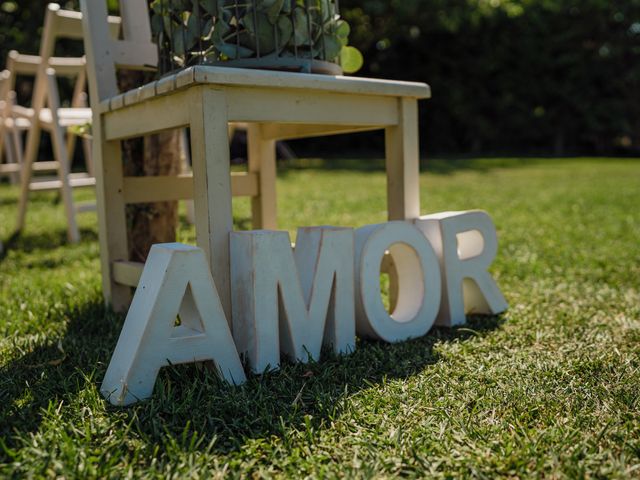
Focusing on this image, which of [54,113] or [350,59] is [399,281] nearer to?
[350,59]

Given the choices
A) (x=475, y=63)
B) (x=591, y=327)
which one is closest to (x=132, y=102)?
(x=591, y=327)

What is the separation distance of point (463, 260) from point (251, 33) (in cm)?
86

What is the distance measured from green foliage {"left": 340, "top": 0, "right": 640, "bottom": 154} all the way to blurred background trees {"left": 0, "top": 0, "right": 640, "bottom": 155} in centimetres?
2

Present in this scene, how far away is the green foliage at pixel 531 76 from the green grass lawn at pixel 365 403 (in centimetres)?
1208

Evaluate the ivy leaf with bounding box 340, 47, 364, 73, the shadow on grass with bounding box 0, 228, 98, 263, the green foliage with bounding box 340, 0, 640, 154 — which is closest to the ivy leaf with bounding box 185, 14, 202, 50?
the ivy leaf with bounding box 340, 47, 364, 73

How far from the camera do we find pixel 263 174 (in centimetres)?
231

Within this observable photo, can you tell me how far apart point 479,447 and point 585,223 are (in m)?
2.99

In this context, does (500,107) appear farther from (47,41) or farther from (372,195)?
(47,41)

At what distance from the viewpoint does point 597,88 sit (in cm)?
1516

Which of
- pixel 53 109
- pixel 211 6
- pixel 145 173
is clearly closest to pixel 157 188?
pixel 145 173

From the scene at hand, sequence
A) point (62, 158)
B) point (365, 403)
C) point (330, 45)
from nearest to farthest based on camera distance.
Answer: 1. point (365, 403)
2. point (330, 45)
3. point (62, 158)

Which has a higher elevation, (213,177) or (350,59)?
(350,59)

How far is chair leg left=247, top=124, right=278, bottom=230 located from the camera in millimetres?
2295

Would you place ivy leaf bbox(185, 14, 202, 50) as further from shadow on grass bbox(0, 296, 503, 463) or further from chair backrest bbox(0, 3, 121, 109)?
chair backrest bbox(0, 3, 121, 109)
